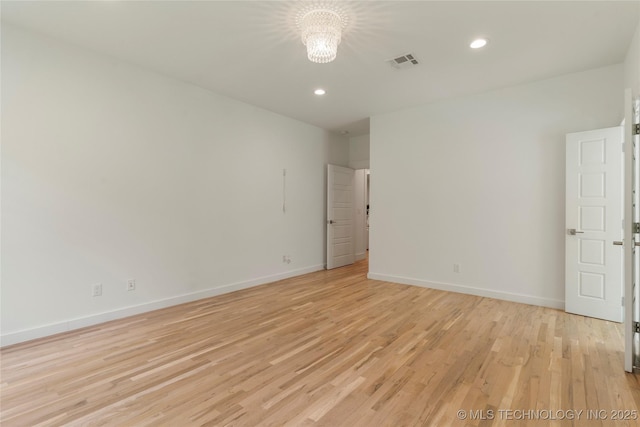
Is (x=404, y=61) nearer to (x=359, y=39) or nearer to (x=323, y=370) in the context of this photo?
(x=359, y=39)

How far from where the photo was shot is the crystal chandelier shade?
2496mm

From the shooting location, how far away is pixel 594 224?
11.3 ft

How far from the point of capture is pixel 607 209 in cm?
335

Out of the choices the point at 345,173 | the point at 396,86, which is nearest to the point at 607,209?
the point at 396,86

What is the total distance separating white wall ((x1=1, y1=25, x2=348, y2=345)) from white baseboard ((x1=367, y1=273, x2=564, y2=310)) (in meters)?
2.04

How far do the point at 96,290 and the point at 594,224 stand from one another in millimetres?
5585

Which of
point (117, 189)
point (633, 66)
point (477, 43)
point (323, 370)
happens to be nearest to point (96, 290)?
point (117, 189)

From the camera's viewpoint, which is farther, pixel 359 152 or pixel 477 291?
pixel 359 152

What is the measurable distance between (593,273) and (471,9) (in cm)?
316

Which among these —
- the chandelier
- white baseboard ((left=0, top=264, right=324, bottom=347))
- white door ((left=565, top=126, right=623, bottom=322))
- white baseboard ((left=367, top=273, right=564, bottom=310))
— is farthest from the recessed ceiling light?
white baseboard ((left=0, top=264, right=324, bottom=347))

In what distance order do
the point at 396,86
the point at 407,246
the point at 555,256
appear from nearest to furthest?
the point at 555,256 < the point at 396,86 < the point at 407,246

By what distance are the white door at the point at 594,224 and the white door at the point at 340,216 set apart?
384 centimetres

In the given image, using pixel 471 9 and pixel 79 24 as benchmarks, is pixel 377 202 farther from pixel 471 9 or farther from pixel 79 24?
pixel 79 24

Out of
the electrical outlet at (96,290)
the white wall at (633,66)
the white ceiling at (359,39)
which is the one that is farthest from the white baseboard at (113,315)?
the white wall at (633,66)
